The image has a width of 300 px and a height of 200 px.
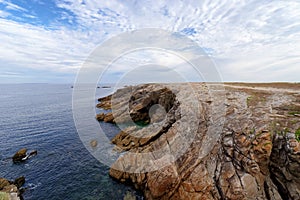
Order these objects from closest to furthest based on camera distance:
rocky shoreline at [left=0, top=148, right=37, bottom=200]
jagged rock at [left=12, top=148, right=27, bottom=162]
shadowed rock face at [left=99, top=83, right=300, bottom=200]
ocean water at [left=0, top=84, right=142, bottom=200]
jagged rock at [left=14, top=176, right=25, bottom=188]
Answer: shadowed rock face at [left=99, top=83, right=300, bottom=200]
rocky shoreline at [left=0, top=148, right=37, bottom=200]
ocean water at [left=0, top=84, right=142, bottom=200]
jagged rock at [left=14, top=176, right=25, bottom=188]
jagged rock at [left=12, top=148, right=27, bottom=162]

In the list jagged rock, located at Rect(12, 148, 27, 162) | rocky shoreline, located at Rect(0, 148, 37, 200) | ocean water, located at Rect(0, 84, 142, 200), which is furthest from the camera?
jagged rock, located at Rect(12, 148, 27, 162)

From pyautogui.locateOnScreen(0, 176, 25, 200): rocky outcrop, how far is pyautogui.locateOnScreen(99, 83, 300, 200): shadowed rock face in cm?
1056

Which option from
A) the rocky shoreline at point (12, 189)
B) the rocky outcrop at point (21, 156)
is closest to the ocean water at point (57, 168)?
the rocky shoreline at point (12, 189)

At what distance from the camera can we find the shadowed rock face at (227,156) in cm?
1397

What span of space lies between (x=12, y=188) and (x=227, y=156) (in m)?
24.6

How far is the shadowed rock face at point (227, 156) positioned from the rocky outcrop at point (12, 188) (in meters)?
10.6

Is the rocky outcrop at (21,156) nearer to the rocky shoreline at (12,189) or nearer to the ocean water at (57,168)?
the ocean water at (57,168)

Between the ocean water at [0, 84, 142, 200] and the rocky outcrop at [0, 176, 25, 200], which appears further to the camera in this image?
the ocean water at [0, 84, 142, 200]

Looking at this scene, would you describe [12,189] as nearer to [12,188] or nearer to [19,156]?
[12,188]

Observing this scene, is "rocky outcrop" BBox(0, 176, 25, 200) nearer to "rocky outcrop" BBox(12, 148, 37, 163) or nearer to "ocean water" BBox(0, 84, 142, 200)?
"ocean water" BBox(0, 84, 142, 200)

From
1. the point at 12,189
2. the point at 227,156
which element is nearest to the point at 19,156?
the point at 12,189

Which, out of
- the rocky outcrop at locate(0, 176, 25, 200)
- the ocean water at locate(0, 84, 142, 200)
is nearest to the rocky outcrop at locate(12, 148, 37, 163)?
the ocean water at locate(0, 84, 142, 200)

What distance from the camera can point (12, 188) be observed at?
63.2 ft

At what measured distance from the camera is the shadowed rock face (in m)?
14.0
